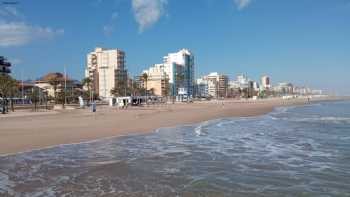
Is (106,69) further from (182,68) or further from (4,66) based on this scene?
(4,66)

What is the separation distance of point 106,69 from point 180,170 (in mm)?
142235

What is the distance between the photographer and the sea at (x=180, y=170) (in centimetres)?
789

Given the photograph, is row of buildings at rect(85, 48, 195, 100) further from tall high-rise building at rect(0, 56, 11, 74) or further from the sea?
the sea

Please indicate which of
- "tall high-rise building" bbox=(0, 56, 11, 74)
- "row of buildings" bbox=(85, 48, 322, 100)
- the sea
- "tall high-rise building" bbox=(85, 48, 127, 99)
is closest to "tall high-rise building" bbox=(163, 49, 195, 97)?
"row of buildings" bbox=(85, 48, 322, 100)

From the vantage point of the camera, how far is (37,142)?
16.1 meters

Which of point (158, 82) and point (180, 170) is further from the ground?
point (158, 82)

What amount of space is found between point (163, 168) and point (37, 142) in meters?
7.81

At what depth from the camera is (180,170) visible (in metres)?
10.2

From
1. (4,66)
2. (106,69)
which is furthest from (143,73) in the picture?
(4,66)

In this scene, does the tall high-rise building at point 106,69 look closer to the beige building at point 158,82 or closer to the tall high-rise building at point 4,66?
the beige building at point 158,82

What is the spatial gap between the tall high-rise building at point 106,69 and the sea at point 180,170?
133 metres

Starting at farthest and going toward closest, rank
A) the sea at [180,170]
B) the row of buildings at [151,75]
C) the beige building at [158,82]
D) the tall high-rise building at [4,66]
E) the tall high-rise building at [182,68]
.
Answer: the tall high-rise building at [182,68] → the beige building at [158,82] → the row of buildings at [151,75] → the tall high-rise building at [4,66] → the sea at [180,170]

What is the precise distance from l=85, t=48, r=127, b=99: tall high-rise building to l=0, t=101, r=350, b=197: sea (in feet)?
436

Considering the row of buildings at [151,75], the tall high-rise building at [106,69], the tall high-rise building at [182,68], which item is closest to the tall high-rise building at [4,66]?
the row of buildings at [151,75]
